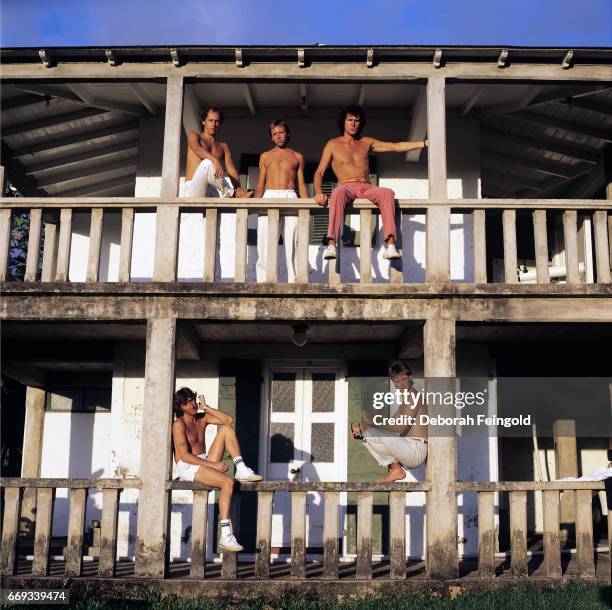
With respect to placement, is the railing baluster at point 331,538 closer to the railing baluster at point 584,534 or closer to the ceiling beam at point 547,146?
the railing baluster at point 584,534

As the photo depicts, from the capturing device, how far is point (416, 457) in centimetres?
966

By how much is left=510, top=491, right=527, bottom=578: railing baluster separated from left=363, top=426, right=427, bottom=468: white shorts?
1095 millimetres

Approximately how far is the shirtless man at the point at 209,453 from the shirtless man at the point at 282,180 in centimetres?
188

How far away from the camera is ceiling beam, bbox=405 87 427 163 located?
1138 centimetres

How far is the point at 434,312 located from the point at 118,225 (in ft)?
21.9

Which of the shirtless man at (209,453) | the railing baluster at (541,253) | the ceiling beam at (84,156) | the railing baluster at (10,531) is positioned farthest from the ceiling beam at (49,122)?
the railing baluster at (541,253)

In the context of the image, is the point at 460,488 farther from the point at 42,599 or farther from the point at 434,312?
the point at 42,599

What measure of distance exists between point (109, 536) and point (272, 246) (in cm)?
349

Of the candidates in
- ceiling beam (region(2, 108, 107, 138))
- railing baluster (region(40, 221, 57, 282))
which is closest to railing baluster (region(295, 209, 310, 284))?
railing baluster (region(40, 221, 57, 282))

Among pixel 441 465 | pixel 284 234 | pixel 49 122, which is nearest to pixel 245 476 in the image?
pixel 441 465

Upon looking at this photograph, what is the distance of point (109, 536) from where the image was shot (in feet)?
29.5

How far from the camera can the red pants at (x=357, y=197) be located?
9.48 m

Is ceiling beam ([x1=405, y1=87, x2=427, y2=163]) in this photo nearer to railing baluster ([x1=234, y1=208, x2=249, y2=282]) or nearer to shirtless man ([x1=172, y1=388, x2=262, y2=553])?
railing baluster ([x1=234, y1=208, x2=249, y2=282])

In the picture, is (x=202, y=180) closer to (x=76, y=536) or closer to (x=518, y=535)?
(x=76, y=536)
